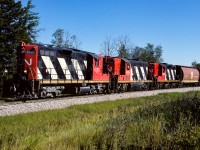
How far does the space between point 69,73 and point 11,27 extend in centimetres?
649

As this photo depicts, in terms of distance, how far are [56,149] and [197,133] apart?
312cm

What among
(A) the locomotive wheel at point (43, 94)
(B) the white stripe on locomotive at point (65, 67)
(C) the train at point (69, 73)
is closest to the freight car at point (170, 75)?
(C) the train at point (69, 73)

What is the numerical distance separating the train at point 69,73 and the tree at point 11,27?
3261 millimetres

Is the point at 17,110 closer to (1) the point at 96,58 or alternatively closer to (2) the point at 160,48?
(1) the point at 96,58

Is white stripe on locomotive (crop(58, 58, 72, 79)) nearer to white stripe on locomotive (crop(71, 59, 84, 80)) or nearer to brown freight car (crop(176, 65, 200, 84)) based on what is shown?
white stripe on locomotive (crop(71, 59, 84, 80))

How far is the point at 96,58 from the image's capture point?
2717 cm

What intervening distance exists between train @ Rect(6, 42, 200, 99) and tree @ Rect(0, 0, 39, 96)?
3.26 metres

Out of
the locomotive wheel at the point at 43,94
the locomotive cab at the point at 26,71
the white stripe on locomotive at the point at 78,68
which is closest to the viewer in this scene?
the locomotive cab at the point at 26,71

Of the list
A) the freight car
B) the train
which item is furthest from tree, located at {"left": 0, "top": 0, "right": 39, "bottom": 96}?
the freight car

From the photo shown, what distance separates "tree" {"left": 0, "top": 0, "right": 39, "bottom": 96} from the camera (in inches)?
957

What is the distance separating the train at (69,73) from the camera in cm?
2062

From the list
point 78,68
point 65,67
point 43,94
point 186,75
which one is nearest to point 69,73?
point 65,67

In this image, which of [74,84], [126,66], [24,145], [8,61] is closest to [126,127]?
[24,145]

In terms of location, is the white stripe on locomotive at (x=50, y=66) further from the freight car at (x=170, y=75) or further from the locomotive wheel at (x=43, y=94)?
the freight car at (x=170, y=75)
